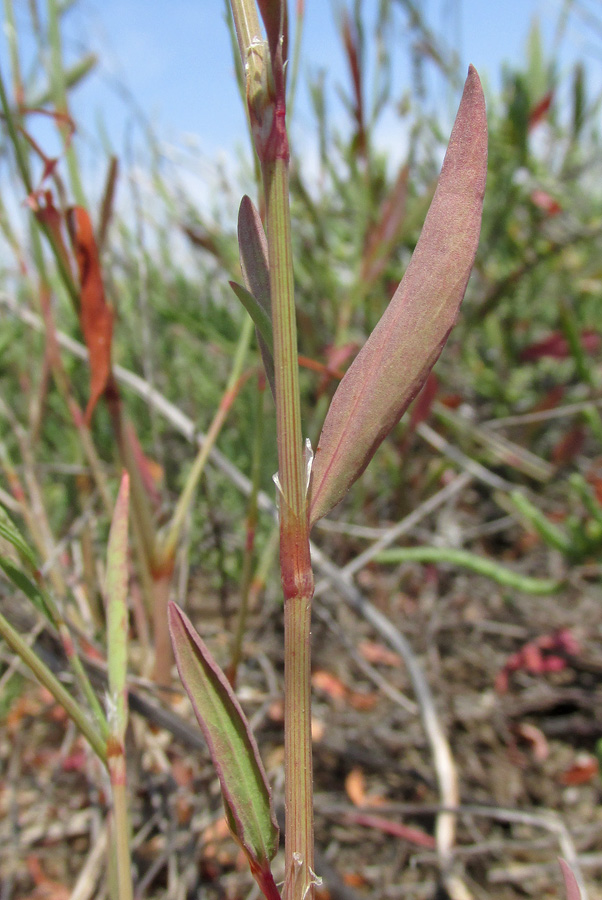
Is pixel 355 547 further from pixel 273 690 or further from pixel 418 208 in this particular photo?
pixel 418 208

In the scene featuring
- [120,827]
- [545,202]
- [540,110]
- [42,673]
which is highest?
[540,110]

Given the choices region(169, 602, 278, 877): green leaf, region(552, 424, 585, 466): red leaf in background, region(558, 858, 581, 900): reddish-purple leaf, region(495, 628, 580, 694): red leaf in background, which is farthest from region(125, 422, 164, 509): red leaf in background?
region(552, 424, 585, 466): red leaf in background

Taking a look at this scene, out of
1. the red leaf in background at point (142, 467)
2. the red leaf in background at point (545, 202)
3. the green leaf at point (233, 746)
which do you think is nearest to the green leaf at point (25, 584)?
the green leaf at point (233, 746)

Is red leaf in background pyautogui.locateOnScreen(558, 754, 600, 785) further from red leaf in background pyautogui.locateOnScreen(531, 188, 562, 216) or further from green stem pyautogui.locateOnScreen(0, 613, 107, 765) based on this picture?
red leaf in background pyautogui.locateOnScreen(531, 188, 562, 216)

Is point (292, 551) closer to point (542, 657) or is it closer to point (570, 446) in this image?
point (542, 657)

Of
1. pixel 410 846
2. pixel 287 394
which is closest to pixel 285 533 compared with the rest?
pixel 287 394

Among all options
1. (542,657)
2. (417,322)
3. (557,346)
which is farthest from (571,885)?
(557,346)
